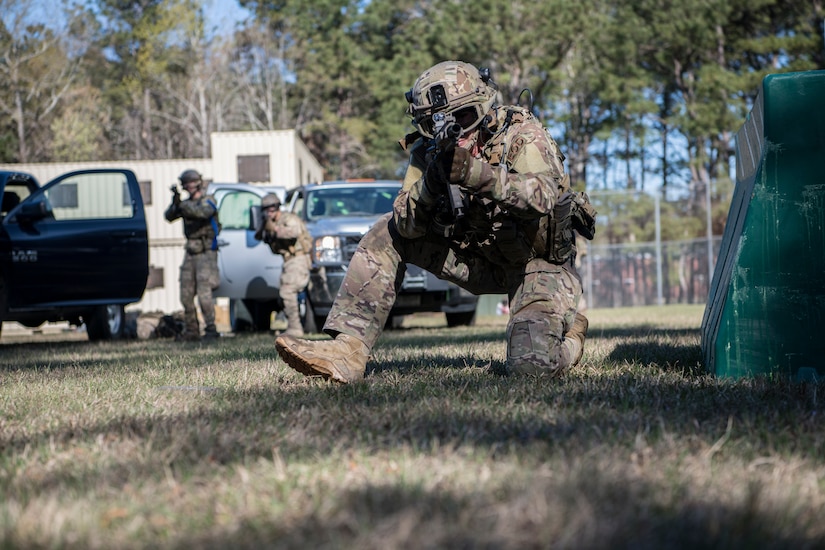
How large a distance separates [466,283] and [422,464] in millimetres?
2589

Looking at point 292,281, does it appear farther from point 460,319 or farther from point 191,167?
point 191,167

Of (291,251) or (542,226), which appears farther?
(291,251)

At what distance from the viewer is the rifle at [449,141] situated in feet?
13.2

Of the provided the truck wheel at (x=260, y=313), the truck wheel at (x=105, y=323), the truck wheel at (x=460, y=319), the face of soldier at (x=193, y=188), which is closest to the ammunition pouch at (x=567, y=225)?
the face of soldier at (x=193, y=188)

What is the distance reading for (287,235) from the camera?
10.5 meters

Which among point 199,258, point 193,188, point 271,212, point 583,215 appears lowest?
point 199,258

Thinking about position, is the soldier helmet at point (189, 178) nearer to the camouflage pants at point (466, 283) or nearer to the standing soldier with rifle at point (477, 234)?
the standing soldier with rifle at point (477, 234)

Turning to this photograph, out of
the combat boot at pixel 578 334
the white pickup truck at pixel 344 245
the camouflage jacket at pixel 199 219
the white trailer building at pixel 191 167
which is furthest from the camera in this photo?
the white trailer building at pixel 191 167

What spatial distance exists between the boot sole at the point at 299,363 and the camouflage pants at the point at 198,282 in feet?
21.2

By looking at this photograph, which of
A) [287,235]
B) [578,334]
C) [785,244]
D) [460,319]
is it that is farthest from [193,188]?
[785,244]

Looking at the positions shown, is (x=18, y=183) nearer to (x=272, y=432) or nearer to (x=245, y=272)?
(x=245, y=272)

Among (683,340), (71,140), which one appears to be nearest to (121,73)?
(71,140)

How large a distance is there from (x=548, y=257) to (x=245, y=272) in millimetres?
7928

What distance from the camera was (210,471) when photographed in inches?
101
